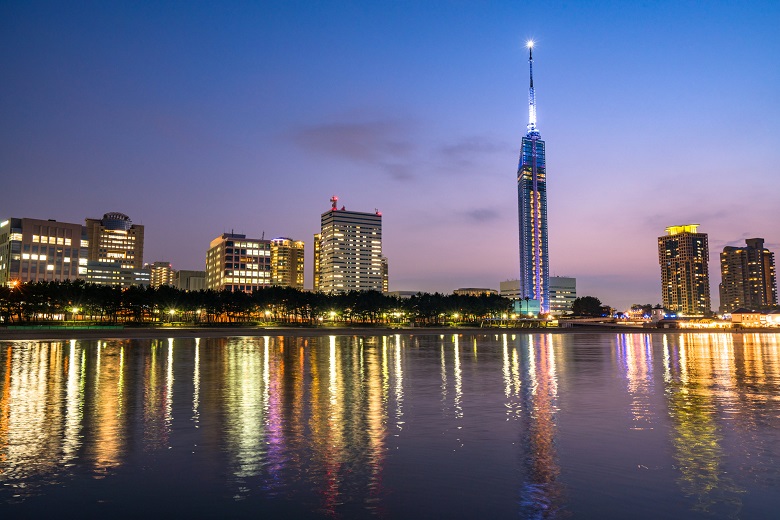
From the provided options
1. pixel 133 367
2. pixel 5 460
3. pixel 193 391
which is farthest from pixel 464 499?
pixel 133 367

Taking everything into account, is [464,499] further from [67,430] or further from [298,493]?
[67,430]

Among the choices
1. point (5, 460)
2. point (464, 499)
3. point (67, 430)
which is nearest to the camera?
point (464, 499)

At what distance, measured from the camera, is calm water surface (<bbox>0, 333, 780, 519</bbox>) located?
11.3 m

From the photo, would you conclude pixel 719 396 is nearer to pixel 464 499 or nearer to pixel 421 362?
pixel 464 499

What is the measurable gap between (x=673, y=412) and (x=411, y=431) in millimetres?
10836

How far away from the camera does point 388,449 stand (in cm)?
1582

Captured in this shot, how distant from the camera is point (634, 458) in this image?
14875mm

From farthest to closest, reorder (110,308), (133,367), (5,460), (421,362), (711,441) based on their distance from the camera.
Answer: (110,308), (421,362), (133,367), (711,441), (5,460)

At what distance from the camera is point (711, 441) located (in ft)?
55.1

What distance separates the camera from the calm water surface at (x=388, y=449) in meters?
11.3

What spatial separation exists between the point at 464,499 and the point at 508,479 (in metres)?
1.81

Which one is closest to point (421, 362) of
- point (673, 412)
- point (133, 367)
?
point (133, 367)

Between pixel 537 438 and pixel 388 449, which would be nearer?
pixel 388 449

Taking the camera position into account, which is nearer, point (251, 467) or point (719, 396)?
point (251, 467)
